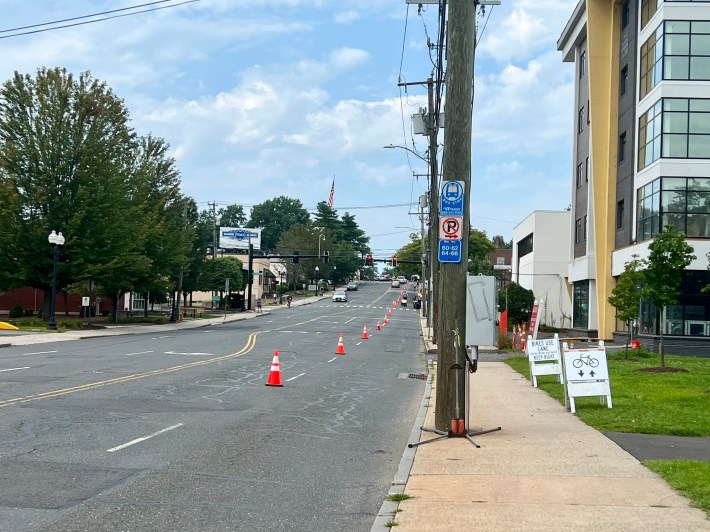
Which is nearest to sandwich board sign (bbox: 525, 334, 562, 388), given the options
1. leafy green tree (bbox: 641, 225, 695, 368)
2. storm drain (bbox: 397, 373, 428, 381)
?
storm drain (bbox: 397, 373, 428, 381)

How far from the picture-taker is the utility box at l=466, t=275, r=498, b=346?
10844 millimetres

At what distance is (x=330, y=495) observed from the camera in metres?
7.97

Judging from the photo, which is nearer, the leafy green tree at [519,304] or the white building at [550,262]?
the leafy green tree at [519,304]

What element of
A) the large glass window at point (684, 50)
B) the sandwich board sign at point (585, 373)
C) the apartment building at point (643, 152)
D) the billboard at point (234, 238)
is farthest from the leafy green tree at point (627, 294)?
the billboard at point (234, 238)

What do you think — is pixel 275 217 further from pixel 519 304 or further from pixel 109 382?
pixel 109 382

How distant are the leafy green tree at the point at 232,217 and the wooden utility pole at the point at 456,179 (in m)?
183

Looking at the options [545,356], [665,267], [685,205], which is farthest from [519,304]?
[545,356]

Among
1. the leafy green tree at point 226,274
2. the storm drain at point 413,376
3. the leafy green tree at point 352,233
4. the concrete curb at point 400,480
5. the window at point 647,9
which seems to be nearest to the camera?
the concrete curb at point 400,480

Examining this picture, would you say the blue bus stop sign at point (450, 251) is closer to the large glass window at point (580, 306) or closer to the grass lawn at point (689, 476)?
the grass lawn at point (689, 476)

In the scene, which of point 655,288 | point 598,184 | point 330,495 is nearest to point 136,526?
point 330,495

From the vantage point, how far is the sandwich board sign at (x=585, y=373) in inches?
546

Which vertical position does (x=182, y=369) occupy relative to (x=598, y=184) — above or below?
below

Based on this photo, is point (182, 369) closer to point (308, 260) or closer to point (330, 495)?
point (330, 495)

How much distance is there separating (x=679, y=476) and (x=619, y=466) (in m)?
0.89
